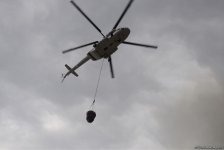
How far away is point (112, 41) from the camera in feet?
140

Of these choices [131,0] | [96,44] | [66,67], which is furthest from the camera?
[66,67]

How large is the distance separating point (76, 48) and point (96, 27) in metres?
3.46

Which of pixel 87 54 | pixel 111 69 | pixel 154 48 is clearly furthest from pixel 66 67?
pixel 154 48

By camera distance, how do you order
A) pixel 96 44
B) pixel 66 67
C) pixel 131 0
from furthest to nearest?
pixel 66 67 < pixel 96 44 < pixel 131 0

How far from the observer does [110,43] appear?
4278 cm

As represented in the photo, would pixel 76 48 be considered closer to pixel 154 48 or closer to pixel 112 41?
pixel 112 41

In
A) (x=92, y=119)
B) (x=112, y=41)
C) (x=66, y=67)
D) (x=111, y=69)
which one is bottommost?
(x=92, y=119)

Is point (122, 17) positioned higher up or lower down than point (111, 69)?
higher up

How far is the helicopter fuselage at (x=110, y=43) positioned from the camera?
42.5m

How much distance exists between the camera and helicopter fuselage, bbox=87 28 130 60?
42.5m

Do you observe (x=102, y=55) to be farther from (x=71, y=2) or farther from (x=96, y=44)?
(x=71, y=2)

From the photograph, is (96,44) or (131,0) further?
(96,44)

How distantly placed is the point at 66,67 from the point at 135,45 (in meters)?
14.0

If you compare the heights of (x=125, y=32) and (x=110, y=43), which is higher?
(x=125, y=32)
